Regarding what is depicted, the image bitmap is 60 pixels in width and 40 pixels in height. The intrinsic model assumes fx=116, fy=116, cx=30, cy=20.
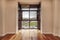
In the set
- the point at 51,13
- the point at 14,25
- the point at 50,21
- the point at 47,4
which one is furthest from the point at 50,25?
the point at 14,25

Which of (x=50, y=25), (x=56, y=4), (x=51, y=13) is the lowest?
(x=50, y=25)

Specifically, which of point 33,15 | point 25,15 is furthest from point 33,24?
point 25,15

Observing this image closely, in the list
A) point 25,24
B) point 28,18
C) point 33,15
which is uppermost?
point 33,15

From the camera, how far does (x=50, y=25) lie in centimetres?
871

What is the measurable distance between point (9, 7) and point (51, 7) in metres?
3.16

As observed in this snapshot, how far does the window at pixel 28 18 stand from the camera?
503 inches

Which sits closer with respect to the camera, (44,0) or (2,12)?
(2,12)

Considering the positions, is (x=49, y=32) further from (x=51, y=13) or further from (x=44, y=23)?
(x=51, y=13)

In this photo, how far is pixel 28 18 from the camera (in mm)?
12969

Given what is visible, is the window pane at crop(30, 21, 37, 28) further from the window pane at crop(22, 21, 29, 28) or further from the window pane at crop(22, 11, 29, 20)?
the window pane at crop(22, 11, 29, 20)

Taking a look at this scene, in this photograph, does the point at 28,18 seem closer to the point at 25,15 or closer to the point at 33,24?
the point at 25,15

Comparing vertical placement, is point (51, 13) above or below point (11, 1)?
below

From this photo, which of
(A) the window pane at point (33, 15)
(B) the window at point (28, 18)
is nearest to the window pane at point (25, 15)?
(B) the window at point (28, 18)

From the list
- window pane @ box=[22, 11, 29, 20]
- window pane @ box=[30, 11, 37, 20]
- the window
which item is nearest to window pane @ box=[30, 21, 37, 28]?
the window
